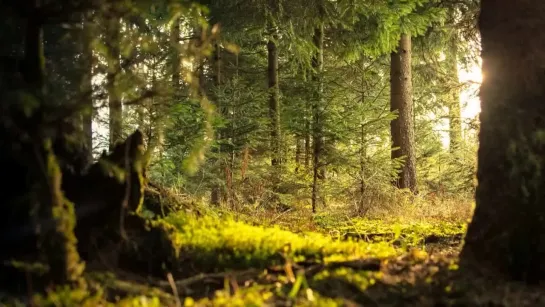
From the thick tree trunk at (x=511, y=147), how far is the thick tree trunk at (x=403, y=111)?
8206 mm

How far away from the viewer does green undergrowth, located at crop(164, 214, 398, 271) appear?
3.94 metres

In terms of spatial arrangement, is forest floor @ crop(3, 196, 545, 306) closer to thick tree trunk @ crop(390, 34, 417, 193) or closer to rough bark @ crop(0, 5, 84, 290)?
rough bark @ crop(0, 5, 84, 290)

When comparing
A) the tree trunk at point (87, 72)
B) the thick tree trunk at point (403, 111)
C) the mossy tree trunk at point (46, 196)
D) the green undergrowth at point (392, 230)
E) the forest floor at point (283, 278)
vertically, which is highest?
the thick tree trunk at point (403, 111)

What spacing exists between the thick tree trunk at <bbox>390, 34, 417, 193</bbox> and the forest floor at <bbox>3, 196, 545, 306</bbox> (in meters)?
8.07

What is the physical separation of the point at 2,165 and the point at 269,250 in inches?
84.9

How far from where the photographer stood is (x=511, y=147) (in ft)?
12.9

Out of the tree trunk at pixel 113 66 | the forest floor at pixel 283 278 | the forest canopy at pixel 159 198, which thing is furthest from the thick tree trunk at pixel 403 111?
the tree trunk at pixel 113 66

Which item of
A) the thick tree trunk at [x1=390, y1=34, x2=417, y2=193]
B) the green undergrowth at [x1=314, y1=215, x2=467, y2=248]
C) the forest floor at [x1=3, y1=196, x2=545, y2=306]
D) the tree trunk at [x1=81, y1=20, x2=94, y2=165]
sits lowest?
the forest floor at [x1=3, y1=196, x2=545, y2=306]

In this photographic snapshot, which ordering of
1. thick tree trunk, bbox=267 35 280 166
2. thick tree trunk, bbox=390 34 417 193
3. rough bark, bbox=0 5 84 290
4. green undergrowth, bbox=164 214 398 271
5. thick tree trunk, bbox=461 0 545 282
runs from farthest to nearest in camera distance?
thick tree trunk, bbox=390 34 417 193
thick tree trunk, bbox=267 35 280 166
green undergrowth, bbox=164 214 398 271
thick tree trunk, bbox=461 0 545 282
rough bark, bbox=0 5 84 290

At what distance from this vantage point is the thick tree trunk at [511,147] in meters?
3.81

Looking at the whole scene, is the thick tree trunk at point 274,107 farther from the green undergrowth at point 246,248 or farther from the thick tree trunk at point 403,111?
the green undergrowth at point 246,248

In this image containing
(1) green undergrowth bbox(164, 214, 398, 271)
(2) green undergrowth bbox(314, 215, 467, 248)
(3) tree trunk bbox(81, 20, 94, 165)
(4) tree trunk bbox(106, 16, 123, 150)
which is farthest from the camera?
(2) green undergrowth bbox(314, 215, 467, 248)

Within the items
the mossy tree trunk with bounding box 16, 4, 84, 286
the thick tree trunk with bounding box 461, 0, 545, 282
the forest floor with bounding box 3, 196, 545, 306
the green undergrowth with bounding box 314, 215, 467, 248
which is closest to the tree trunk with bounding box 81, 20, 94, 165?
the mossy tree trunk with bounding box 16, 4, 84, 286

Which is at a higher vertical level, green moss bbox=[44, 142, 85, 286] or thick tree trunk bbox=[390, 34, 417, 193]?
thick tree trunk bbox=[390, 34, 417, 193]
